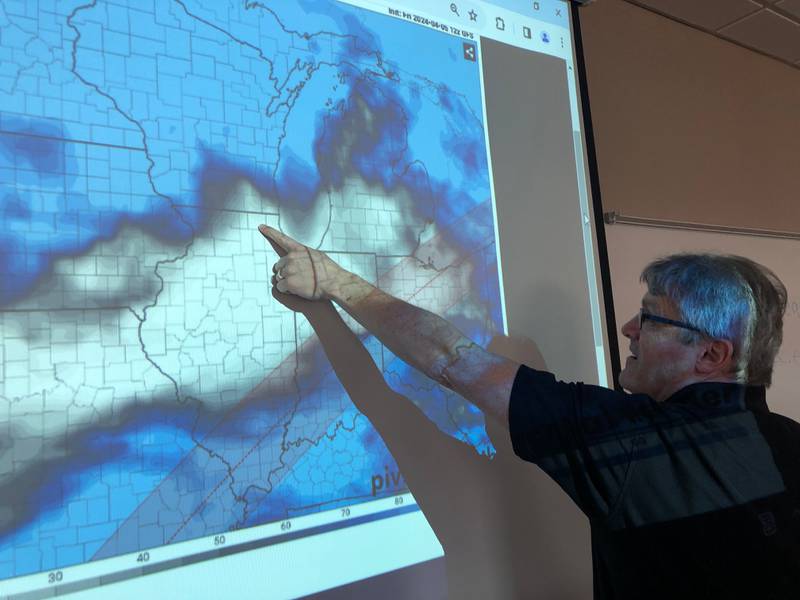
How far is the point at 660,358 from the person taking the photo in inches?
40.6

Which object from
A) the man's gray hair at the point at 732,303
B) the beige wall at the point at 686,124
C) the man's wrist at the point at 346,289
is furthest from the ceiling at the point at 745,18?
the man's wrist at the point at 346,289

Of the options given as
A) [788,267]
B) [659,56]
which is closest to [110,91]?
[659,56]

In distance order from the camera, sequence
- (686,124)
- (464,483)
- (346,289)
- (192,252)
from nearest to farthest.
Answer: (192,252), (346,289), (464,483), (686,124)

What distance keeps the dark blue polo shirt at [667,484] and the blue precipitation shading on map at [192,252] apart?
0.26m

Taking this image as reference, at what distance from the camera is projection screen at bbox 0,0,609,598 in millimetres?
747

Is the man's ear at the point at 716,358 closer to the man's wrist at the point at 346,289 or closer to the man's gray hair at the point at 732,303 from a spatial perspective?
the man's gray hair at the point at 732,303

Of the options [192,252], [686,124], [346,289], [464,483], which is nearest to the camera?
[192,252]

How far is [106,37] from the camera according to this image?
83cm

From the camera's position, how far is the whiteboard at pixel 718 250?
2.01 metres

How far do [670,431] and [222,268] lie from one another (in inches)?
26.8

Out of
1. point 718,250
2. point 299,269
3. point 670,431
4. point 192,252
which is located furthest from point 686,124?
point 192,252

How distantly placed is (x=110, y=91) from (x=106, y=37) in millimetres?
74

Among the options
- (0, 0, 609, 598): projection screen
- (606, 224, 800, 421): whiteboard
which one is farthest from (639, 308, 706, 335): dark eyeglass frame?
(606, 224, 800, 421): whiteboard

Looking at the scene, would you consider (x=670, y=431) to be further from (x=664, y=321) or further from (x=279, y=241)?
(x=279, y=241)
